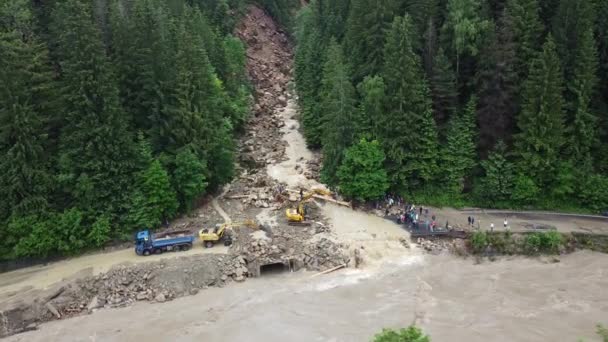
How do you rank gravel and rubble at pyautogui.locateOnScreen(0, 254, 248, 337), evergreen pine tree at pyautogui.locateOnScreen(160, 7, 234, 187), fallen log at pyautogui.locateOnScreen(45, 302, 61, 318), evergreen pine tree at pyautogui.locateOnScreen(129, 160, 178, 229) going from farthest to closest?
evergreen pine tree at pyautogui.locateOnScreen(160, 7, 234, 187) → evergreen pine tree at pyautogui.locateOnScreen(129, 160, 178, 229) → fallen log at pyautogui.locateOnScreen(45, 302, 61, 318) → gravel and rubble at pyautogui.locateOnScreen(0, 254, 248, 337)

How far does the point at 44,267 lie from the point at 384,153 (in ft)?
92.6

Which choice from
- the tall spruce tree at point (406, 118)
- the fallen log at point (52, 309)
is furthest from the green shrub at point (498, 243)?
the fallen log at point (52, 309)

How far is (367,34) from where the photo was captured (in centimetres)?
4978

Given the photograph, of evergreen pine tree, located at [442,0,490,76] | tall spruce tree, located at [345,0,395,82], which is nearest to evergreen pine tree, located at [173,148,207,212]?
tall spruce tree, located at [345,0,395,82]

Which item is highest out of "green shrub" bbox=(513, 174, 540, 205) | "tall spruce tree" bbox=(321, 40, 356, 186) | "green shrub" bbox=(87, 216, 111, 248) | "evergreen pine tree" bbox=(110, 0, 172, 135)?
"evergreen pine tree" bbox=(110, 0, 172, 135)

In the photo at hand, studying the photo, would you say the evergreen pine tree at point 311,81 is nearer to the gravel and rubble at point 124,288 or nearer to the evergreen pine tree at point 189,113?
the evergreen pine tree at point 189,113

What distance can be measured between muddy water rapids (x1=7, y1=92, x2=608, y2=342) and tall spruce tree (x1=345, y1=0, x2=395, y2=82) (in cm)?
1946

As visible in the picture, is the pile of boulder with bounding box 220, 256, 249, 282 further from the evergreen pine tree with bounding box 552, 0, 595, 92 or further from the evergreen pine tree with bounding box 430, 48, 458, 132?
the evergreen pine tree with bounding box 552, 0, 595, 92

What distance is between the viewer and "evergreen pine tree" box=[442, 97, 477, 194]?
44.0 meters

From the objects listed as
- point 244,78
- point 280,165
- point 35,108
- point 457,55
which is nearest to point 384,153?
point 457,55

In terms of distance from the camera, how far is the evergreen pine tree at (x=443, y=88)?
143ft

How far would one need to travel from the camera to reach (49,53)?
132 ft

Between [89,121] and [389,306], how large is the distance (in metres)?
25.0

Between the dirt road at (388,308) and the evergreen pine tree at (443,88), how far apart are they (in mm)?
14275
